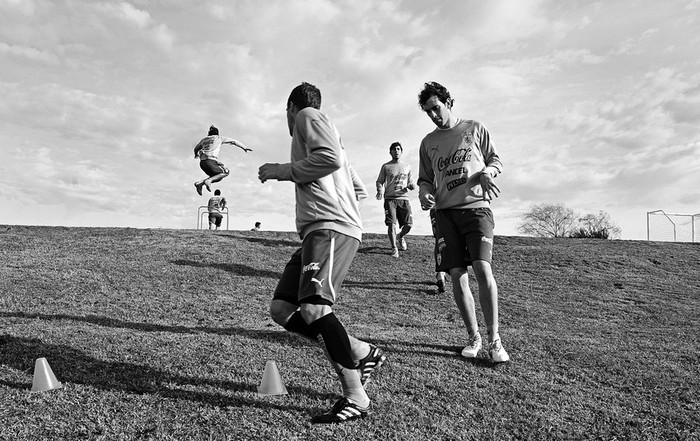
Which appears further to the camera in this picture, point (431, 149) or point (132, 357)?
point (431, 149)

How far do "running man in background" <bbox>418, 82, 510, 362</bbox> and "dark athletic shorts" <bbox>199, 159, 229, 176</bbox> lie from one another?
9.33m

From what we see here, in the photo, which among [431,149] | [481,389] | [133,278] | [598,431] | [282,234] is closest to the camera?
[598,431]

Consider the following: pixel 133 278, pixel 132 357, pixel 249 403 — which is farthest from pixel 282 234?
pixel 249 403

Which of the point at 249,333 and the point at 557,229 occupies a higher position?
the point at 557,229

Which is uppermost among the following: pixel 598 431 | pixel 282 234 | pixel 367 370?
pixel 282 234

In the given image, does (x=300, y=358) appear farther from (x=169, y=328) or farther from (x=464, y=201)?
(x=169, y=328)

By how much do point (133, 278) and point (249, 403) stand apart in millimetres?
6173

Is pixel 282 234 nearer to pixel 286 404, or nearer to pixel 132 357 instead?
pixel 132 357

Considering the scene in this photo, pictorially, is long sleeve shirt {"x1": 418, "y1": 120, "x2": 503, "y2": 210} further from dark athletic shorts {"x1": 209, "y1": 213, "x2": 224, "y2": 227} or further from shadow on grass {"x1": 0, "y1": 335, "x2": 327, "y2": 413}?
dark athletic shorts {"x1": 209, "y1": 213, "x2": 224, "y2": 227}

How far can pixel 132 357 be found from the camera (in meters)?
4.18

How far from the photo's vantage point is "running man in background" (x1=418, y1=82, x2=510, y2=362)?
4598 millimetres

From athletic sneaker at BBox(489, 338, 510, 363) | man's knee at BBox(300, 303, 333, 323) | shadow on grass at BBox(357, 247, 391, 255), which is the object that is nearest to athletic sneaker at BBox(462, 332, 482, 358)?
athletic sneaker at BBox(489, 338, 510, 363)

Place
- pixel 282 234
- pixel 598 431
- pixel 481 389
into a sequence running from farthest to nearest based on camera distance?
pixel 282 234 < pixel 481 389 < pixel 598 431

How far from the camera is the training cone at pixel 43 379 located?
11.2 ft
